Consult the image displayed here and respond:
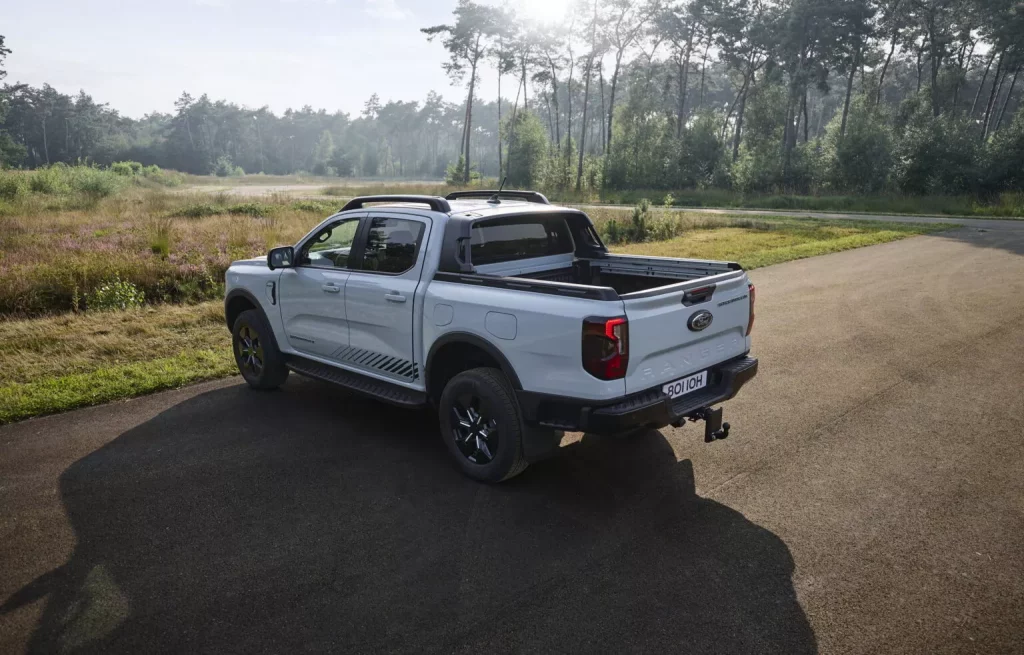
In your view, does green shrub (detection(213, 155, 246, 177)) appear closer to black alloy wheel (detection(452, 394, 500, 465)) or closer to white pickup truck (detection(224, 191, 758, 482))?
white pickup truck (detection(224, 191, 758, 482))

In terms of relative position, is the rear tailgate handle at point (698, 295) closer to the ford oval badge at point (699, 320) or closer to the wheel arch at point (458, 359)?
the ford oval badge at point (699, 320)

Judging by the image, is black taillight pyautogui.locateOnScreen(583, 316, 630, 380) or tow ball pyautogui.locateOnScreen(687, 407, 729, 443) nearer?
black taillight pyautogui.locateOnScreen(583, 316, 630, 380)

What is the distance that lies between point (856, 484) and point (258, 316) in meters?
5.20

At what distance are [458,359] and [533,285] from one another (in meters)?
0.94

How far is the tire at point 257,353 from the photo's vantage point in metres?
6.45

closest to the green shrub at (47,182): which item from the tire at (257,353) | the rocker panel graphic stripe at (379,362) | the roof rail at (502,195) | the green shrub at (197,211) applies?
the green shrub at (197,211)

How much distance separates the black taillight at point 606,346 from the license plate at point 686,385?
517mm

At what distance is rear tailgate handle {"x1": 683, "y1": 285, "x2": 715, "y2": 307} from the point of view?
433cm

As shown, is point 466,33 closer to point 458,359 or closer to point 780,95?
point 780,95

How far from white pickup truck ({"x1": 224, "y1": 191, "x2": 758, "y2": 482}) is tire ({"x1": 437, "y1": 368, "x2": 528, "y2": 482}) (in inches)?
0.4

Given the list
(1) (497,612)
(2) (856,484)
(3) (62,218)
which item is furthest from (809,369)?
(3) (62,218)

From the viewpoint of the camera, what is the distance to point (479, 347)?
14.9ft

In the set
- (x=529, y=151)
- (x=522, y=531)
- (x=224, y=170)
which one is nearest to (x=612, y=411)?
(x=522, y=531)

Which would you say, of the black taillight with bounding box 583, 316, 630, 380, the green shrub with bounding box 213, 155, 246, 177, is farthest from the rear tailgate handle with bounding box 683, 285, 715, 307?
the green shrub with bounding box 213, 155, 246, 177
